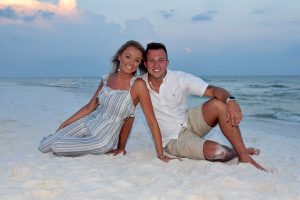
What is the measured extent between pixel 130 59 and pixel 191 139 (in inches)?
44.0

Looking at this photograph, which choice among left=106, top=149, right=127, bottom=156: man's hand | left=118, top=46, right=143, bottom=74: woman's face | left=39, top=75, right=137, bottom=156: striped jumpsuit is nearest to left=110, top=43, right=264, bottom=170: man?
left=118, top=46, right=143, bottom=74: woman's face

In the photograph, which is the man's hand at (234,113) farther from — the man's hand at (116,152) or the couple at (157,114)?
the man's hand at (116,152)

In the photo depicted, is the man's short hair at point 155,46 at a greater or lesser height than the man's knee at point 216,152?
greater

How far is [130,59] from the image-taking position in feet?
14.1

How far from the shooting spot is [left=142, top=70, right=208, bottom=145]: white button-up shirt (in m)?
4.23

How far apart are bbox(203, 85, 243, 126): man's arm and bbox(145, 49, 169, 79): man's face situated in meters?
0.53

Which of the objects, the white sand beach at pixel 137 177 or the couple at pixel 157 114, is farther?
the couple at pixel 157 114

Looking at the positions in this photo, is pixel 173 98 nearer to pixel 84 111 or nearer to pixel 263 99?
pixel 84 111

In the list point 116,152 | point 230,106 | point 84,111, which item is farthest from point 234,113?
point 84,111

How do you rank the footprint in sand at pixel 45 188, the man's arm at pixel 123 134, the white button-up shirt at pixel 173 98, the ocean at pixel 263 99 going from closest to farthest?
the footprint in sand at pixel 45 188, the white button-up shirt at pixel 173 98, the man's arm at pixel 123 134, the ocean at pixel 263 99

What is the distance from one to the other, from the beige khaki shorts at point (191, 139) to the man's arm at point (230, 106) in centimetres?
29

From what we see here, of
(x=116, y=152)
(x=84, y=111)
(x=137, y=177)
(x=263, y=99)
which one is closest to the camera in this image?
(x=137, y=177)

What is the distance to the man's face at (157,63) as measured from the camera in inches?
162

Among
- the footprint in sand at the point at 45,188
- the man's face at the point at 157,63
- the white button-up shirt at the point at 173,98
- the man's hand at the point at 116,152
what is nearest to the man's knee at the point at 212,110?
the white button-up shirt at the point at 173,98
